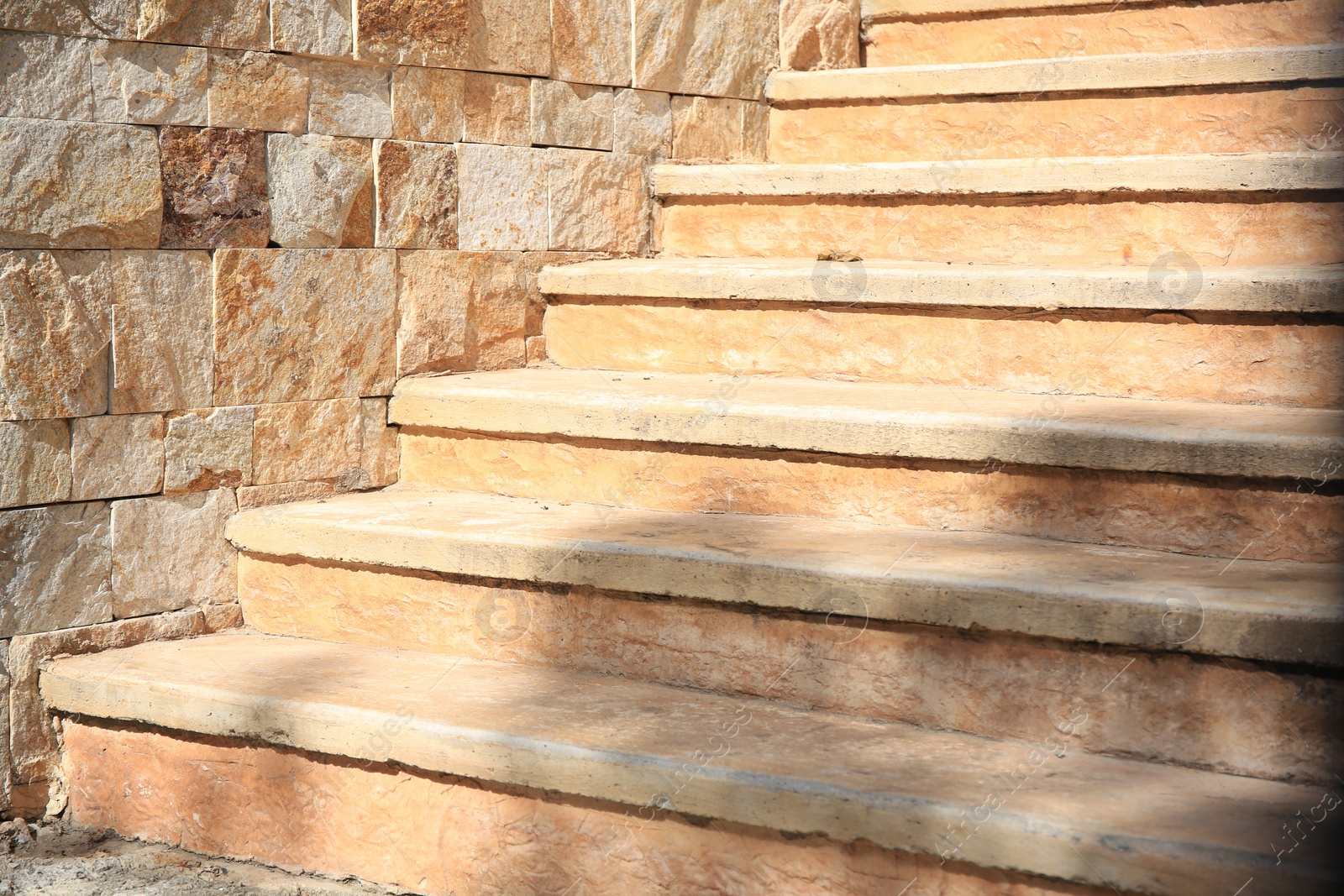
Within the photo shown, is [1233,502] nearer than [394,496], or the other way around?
[1233,502]

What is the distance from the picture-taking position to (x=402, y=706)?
221cm

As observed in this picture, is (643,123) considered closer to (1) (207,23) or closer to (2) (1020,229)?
(2) (1020,229)

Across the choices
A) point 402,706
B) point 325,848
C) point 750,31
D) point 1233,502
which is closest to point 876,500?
point 1233,502

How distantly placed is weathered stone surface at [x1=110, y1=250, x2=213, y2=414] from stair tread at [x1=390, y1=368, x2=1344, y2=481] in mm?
501

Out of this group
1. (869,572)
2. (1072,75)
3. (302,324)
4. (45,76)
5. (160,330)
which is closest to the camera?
(869,572)

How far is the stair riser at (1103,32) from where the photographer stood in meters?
3.43

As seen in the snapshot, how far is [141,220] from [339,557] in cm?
77

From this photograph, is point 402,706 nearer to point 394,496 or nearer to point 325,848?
point 325,848

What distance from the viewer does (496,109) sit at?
127 inches

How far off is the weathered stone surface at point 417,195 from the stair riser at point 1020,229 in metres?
0.76

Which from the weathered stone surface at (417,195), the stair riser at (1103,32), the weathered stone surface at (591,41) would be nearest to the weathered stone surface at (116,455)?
the weathered stone surface at (417,195)

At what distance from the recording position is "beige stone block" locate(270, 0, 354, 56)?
2752 millimetres

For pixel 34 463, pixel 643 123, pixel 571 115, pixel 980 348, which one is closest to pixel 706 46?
pixel 643 123

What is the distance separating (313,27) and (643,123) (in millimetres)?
1062
